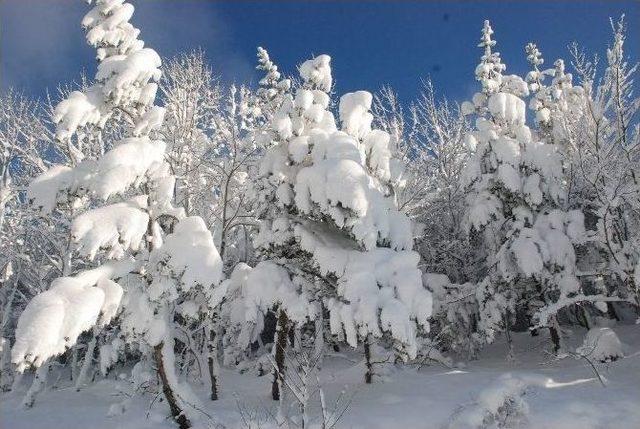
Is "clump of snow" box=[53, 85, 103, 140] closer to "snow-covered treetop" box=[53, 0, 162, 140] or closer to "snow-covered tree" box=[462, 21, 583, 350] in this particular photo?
"snow-covered treetop" box=[53, 0, 162, 140]

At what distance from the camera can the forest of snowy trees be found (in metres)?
9.45

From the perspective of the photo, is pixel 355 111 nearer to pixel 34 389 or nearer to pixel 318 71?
pixel 318 71

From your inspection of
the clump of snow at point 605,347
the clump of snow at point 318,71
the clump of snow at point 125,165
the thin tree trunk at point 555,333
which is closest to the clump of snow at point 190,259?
the clump of snow at point 125,165

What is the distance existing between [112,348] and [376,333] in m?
9.60

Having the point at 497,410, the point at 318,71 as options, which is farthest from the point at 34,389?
the point at 497,410

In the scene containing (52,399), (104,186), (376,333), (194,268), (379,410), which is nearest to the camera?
(104,186)

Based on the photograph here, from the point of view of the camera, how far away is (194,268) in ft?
30.8

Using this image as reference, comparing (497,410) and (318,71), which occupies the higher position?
(318,71)

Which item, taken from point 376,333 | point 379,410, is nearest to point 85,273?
point 376,333

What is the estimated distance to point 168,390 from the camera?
35.3 feet

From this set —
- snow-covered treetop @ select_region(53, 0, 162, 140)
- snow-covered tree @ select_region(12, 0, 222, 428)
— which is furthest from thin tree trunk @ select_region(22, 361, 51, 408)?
snow-covered treetop @ select_region(53, 0, 162, 140)

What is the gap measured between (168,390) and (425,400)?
20.3 ft

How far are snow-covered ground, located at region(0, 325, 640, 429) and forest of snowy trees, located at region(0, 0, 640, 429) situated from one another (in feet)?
2.14

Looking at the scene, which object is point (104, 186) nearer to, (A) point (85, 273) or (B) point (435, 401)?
(A) point (85, 273)
